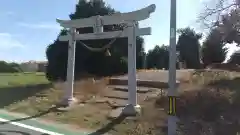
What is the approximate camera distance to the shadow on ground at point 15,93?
62.6 feet

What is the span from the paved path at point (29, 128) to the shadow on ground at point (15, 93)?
15.5 feet

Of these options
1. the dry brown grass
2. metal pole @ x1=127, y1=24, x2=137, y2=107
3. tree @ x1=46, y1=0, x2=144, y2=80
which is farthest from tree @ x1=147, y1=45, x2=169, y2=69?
metal pole @ x1=127, y1=24, x2=137, y2=107

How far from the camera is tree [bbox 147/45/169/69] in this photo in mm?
41894

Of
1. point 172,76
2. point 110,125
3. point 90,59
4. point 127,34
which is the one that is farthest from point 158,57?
point 172,76

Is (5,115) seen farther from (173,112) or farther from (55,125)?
(173,112)

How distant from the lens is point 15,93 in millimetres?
20766

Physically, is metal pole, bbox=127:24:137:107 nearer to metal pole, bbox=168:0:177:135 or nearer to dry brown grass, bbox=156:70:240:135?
dry brown grass, bbox=156:70:240:135

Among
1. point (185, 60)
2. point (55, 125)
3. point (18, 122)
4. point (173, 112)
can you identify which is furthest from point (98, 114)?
point (185, 60)

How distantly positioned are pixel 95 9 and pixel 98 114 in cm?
1503

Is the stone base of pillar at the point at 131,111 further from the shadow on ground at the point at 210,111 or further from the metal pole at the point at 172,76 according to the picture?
the metal pole at the point at 172,76

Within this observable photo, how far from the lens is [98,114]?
1427cm

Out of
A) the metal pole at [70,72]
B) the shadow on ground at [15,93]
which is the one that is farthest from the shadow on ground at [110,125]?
the shadow on ground at [15,93]

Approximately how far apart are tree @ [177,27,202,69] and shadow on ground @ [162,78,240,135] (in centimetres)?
2402

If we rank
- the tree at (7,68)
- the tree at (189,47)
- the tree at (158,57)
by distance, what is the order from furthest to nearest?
the tree at (7,68), the tree at (158,57), the tree at (189,47)
